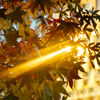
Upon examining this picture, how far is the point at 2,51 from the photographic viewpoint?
627mm

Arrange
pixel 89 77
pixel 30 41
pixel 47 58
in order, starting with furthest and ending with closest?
pixel 89 77
pixel 30 41
pixel 47 58

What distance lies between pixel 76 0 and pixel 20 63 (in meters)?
0.39

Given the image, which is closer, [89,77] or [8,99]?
[8,99]

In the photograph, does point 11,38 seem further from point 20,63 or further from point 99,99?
point 99,99

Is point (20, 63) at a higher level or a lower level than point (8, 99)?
higher

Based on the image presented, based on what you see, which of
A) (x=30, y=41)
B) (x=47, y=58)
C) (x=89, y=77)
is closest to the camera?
(x=47, y=58)

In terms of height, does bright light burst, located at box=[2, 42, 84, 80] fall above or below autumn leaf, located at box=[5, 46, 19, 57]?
below

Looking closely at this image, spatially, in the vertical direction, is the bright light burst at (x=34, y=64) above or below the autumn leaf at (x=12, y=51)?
below

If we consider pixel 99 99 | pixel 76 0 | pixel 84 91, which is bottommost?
pixel 99 99

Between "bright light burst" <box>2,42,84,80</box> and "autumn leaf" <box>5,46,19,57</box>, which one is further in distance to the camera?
"autumn leaf" <box>5,46,19,57</box>

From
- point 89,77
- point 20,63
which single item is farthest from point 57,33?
point 89,77

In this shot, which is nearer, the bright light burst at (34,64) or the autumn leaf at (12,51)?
the bright light burst at (34,64)

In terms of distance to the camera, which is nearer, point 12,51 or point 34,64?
point 34,64

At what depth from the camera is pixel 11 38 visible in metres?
0.55
